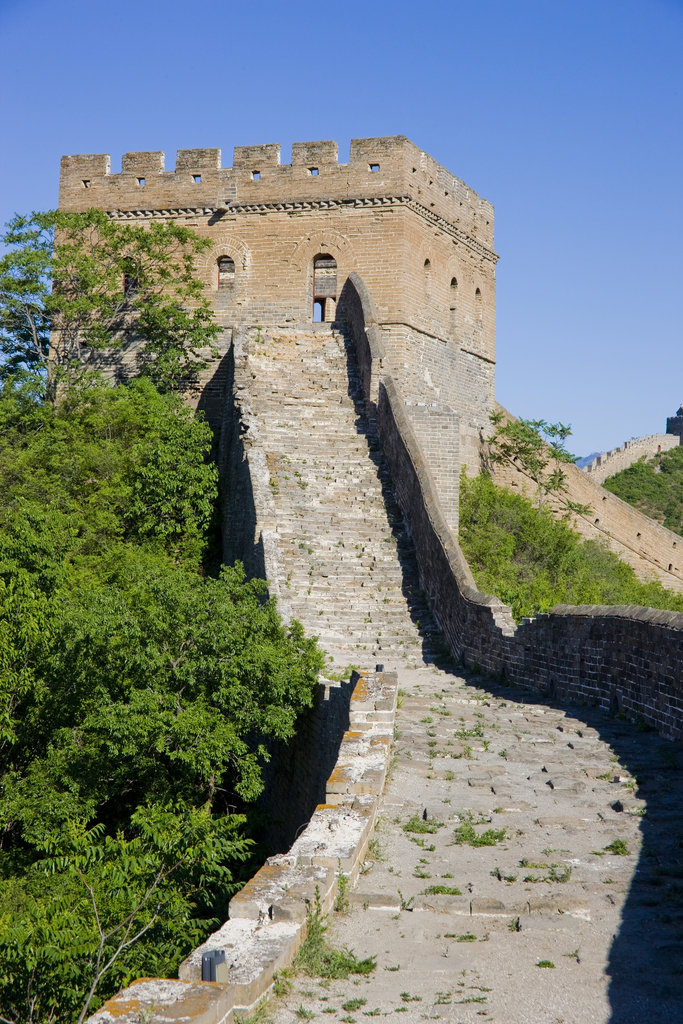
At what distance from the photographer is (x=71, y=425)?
2047 centimetres

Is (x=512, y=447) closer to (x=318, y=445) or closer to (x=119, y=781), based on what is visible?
(x=318, y=445)

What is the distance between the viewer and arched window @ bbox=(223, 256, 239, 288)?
24000 millimetres

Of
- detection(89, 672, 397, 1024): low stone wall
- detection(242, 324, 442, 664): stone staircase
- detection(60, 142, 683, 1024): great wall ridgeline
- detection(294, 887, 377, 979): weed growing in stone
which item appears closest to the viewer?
detection(89, 672, 397, 1024): low stone wall

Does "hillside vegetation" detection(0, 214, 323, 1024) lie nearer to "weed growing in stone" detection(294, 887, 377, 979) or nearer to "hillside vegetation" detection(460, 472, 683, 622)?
"weed growing in stone" detection(294, 887, 377, 979)

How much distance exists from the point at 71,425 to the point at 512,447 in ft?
36.5

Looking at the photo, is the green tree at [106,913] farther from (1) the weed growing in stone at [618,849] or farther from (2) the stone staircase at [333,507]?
(2) the stone staircase at [333,507]

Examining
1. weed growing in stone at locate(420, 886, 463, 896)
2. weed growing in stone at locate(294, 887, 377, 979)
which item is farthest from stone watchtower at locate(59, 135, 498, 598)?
weed growing in stone at locate(294, 887, 377, 979)

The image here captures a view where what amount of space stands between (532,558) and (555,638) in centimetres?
1058

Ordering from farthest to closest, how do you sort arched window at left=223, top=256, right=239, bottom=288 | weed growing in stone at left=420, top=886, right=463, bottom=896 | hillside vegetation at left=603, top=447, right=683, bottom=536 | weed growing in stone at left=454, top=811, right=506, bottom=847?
1. hillside vegetation at left=603, top=447, right=683, bottom=536
2. arched window at left=223, top=256, right=239, bottom=288
3. weed growing in stone at left=454, top=811, right=506, bottom=847
4. weed growing in stone at left=420, top=886, right=463, bottom=896

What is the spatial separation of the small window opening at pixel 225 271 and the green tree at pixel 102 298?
55 cm

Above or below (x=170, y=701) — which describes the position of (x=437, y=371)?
above

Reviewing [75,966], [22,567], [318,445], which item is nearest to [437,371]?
[318,445]

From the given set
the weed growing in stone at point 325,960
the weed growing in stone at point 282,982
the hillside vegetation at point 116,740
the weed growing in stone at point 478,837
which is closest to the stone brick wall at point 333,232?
the hillside vegetation at point 116,740

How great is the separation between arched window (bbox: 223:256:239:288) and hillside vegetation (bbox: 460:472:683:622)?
7.50 meters
